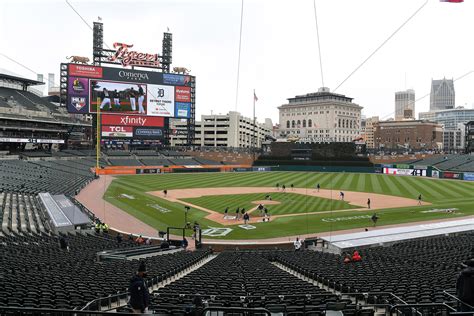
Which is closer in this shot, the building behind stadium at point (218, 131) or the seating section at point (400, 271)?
the seating section at point (400, 271)

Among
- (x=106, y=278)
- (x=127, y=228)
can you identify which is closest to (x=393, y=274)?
(x=106, y=278)

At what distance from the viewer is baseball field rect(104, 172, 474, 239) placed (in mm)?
32812

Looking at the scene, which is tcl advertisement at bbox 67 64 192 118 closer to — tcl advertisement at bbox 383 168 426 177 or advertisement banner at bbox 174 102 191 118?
advertisement banner at bbox 174 102 191 118

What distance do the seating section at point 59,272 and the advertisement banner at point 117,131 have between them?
66.0m

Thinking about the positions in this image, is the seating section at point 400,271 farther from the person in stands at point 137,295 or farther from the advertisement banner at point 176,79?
the advertisement banner at point 176,79

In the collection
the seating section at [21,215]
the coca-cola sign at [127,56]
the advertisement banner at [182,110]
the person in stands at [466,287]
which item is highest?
the coca-cola sign at [127,56]

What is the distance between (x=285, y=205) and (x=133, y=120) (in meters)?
56.0

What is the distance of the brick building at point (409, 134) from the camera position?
183 m

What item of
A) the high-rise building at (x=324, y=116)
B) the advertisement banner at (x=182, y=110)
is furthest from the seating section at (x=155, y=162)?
the high-rise building at (x=324, y=116)

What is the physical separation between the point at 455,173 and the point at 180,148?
2740 inches

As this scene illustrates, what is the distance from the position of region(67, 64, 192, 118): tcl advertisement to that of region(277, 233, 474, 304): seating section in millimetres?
71958

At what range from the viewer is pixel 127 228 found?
3139 cm

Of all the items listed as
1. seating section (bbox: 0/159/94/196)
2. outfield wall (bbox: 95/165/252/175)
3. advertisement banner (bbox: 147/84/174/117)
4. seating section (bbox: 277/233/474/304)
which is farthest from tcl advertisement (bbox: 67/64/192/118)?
seating section (bbox: 277/233/474/304)

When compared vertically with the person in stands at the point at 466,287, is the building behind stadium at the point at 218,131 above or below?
above
